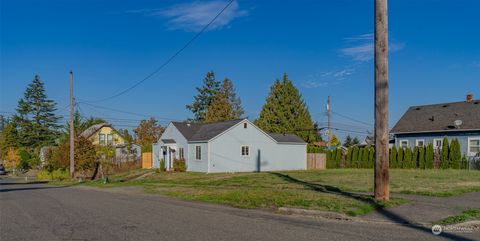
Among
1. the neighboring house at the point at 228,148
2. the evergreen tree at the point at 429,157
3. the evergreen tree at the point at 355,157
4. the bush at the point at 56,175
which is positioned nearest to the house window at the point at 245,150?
the neighboring house at the point at 228,148

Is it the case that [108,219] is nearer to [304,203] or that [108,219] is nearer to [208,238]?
[208,238]

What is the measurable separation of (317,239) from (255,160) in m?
31.3

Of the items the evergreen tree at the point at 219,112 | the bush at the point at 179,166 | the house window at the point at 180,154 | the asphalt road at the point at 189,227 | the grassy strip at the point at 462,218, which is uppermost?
the evergreen tree at the point at 219,112

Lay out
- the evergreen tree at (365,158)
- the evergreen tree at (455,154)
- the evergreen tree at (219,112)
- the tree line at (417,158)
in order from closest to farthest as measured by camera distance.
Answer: the evergreen tree at (455,154)
the tree line at (417,158)
the evergreen tree at (365,158)
the evergreen tree at (219,112)

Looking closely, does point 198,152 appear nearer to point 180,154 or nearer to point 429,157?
point 180,154

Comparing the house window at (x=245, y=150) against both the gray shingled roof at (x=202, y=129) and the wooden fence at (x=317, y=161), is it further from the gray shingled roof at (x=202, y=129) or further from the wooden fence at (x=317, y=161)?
the wooden fence at (x=317, y=161)

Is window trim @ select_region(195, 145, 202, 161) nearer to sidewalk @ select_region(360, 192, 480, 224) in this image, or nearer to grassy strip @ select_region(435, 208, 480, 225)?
sidewalk @ select_region(360, 192, 480, 224)

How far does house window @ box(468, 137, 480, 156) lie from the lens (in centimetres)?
3634

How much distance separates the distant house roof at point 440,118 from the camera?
3788cm

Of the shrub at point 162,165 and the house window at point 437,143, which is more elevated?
the house window at point 437,143

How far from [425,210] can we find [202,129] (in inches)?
1239

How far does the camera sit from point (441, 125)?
1563 inches

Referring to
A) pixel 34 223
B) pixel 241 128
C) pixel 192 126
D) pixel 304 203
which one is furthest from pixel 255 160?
pixel 34 223

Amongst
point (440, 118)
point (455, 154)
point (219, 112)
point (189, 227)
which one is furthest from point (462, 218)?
point (219, 112)
